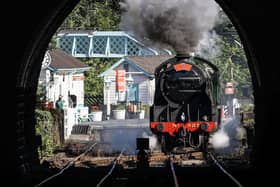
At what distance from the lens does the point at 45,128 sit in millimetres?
22281

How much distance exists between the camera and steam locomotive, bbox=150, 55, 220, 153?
770 inches

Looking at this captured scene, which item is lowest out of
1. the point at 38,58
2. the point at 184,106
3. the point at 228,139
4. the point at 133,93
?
the point at 228,139

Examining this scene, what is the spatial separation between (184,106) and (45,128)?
16.0 ft

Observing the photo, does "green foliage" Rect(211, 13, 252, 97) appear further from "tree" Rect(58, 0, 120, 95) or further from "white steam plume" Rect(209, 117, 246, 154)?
"white steam plume" Rect(209, 117, 246, 154)

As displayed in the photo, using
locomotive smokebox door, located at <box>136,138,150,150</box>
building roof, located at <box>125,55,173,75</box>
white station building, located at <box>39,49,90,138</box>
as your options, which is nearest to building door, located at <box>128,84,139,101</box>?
building roof, located at <box>125,55,173,75</box>

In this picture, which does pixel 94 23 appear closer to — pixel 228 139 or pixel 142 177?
pixel 228 139

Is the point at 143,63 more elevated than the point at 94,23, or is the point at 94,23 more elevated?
the point at 94,23

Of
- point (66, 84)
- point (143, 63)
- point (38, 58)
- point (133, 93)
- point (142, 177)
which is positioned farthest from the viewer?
point (143, 63)

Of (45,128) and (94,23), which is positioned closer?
(45,128)

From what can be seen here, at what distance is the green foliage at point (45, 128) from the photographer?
21.1 metres

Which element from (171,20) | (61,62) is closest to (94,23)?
(61,62)

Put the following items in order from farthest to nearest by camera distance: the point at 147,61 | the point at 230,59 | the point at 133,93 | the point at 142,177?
the point at 147,61
the point at 133,93
the point at 230,59
the point at 142,177

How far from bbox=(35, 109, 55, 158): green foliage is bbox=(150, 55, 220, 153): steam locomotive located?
3.40 metres

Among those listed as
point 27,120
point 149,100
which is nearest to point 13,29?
point 27,120
